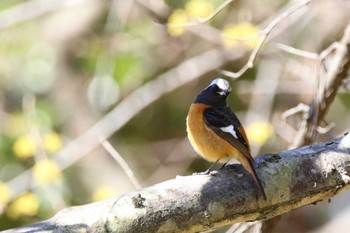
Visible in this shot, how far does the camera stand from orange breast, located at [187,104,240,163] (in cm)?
369

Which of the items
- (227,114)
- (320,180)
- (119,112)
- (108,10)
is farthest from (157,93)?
(320,180)

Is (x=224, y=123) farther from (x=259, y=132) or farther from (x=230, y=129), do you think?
(x=259, y=132)

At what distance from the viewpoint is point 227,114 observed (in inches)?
148

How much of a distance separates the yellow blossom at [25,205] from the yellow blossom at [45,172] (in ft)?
0.53

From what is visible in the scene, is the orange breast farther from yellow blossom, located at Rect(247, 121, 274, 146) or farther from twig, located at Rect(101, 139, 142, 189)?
yellow blossom, located at Rect(247, 121, 274, 146)

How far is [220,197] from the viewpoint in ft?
9.56

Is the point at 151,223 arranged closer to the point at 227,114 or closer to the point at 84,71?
the point at 227,114

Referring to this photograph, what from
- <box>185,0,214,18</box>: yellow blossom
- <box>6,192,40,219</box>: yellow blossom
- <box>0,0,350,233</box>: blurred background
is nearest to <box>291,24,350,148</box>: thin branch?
<box>185,0,214,18</box>: yellow blossom

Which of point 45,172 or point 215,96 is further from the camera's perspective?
point 45,172

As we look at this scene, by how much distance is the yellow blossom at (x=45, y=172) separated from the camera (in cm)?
521

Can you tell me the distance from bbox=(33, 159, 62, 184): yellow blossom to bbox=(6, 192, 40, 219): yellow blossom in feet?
0.53

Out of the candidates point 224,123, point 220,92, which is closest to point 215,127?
point 224,123

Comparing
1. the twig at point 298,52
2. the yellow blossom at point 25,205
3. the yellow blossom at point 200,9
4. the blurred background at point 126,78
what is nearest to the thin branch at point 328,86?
the twig at point 298,52

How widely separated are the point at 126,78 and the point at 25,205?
1776mm
